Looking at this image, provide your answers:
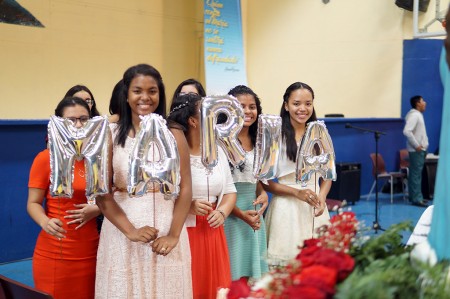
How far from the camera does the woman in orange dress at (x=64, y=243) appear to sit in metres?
2.41

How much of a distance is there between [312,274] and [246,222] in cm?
178

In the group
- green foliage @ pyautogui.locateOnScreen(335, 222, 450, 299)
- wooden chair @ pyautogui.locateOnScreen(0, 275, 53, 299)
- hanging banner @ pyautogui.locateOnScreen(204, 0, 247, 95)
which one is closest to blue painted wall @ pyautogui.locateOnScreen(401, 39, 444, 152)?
hanging banner @ pyautogui.locateOnScreen(204, 0, 247, 95)

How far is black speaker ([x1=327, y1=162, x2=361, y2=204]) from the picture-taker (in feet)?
26.1

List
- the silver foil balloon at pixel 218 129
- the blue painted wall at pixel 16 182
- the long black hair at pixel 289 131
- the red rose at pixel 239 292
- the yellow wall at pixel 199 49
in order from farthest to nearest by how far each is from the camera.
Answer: the yellow wall at pixel 199 49
the blue painted wall at pixel 16 182
the long black hair at pixel 289 131
the silver foil balloon at pixel 218 129
the red rose at pixel 239 292

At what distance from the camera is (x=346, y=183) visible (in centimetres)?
803

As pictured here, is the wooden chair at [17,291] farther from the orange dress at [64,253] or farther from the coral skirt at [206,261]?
the coral skirt at [206,261]

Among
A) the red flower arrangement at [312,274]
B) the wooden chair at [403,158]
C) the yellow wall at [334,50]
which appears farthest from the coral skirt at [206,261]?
the yellow wall at [334,50]

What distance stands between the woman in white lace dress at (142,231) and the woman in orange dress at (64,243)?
23 cm

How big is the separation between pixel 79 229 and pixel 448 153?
177cm

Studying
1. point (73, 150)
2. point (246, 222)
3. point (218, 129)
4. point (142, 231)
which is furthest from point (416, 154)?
point (73, 150)

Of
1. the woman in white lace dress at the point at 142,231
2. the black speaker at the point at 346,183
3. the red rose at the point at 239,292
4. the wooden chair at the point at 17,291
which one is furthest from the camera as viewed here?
the black speaker at the point at 346,183

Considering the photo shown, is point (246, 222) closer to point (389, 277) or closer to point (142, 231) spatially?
point (142, 231)

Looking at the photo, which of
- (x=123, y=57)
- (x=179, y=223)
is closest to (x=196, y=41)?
(x=123, y=57)

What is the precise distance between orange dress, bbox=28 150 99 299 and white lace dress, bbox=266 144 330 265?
967 mm
